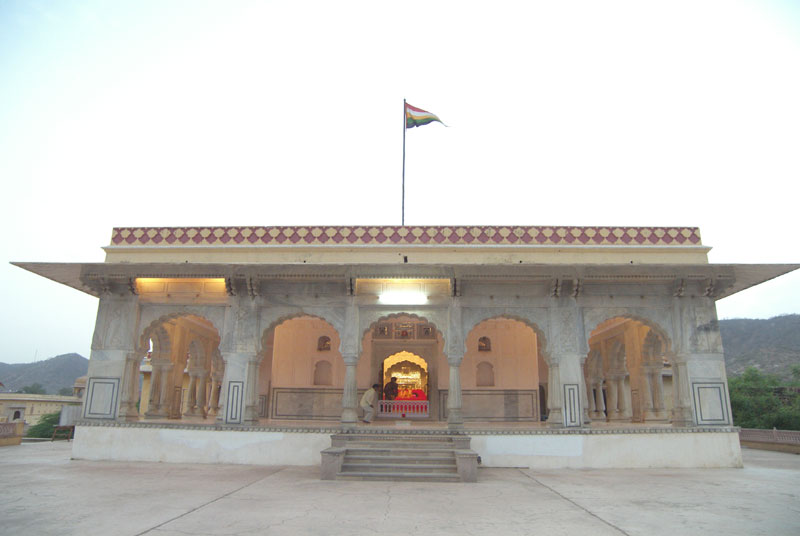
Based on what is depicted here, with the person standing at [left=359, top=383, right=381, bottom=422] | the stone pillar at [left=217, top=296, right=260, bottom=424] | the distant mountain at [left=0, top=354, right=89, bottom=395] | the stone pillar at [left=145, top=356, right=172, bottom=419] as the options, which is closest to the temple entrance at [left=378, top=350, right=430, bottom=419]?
the person standing at [left=359, top=383, right=381, bottom=422]

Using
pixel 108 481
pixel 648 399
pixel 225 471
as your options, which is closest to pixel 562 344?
pixel 648 399

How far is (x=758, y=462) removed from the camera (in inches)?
455

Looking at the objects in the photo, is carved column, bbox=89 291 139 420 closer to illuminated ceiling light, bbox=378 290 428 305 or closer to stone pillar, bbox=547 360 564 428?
illuminated ceiling light, bbox=378 290 428 305

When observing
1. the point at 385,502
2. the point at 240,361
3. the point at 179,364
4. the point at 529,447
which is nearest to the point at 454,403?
the point at 529,447

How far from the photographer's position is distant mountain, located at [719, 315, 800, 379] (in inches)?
1930

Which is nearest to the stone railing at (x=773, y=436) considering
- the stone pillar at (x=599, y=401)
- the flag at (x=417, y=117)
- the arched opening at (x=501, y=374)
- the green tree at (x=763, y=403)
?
the stone pillar at (x=599, y=401)

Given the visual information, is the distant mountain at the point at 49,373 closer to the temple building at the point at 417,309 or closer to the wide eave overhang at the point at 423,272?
the temple building at the point at 417,309

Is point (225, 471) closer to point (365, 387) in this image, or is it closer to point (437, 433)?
point (437, 433)

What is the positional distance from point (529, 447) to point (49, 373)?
5301 inches

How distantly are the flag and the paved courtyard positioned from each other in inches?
390

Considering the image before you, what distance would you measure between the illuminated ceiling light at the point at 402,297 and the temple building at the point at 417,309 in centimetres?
3

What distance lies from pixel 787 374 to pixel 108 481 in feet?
169

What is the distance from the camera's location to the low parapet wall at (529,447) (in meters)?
10.5

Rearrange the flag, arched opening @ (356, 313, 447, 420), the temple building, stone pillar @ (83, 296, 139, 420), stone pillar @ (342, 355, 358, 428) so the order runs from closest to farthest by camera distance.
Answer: the temple building
stone pillar @ (342, 355, 358, 428)
stone pillar @ (83, 296, 139, 420)
arched opening @ (356, 313, 447, 420)
the flag
